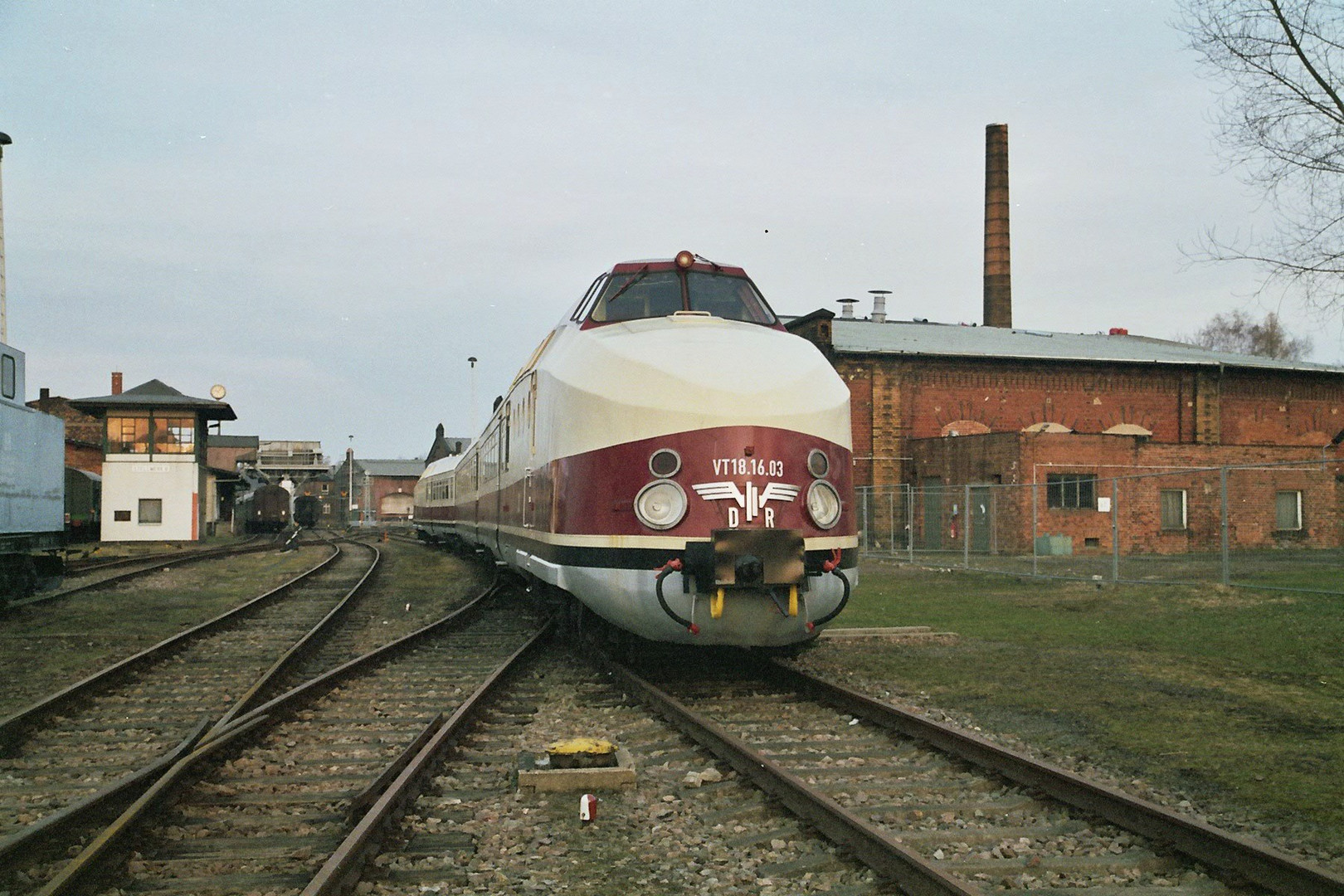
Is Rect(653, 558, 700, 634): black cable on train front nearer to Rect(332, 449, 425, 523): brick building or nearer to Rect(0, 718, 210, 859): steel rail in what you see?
Rect(0, 718, 210, 859): steel rail

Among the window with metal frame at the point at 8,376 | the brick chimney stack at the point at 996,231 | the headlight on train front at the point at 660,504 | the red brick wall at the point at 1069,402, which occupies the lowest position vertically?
the headlight on train front at the point at 660,504

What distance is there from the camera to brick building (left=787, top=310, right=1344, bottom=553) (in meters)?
31.0

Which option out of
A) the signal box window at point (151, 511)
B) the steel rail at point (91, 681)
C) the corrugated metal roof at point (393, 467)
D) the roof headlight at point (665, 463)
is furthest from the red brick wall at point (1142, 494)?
the corrugated metal roof at point (393, 467)

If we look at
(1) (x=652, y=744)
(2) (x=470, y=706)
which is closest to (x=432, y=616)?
(2) (x=470, y=706)

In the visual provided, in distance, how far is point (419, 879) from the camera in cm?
446

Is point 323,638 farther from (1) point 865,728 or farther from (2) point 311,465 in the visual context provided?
(2) point 311,465

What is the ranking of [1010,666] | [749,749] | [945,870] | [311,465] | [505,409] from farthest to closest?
[311,465]
[505,409]
[1010,666]
[749,749]
[945,870]

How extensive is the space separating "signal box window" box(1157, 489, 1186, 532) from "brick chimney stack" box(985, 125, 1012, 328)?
1676cm

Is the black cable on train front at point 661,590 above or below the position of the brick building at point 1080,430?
below

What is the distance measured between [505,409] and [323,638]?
3.51 m

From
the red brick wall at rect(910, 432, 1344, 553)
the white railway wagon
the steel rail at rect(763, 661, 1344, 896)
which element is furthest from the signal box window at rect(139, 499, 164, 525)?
the steel rail at rect(763, 661, 1344, 896)

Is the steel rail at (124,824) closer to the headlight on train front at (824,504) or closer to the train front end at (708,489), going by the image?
the train front end at (708,489)

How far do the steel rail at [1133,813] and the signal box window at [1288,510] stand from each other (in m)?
29.5

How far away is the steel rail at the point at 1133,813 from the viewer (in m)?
4.08
